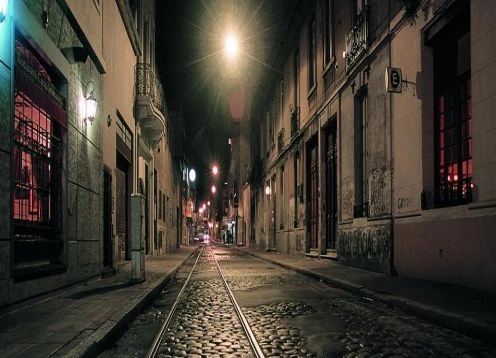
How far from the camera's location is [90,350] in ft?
16.3

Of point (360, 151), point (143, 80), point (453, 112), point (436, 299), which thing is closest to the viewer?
point (436, 299)

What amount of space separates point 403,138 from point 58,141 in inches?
282

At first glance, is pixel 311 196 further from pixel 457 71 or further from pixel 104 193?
pixel 457 71

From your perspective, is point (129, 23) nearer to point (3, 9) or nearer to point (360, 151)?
point (360, 151)

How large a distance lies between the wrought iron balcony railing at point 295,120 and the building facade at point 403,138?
93.2 inches

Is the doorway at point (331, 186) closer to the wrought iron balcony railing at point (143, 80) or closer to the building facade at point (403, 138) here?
the building facade at point (403, 138)

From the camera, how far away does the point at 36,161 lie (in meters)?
8.07

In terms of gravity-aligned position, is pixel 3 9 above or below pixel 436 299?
above

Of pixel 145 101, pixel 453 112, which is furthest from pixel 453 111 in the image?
pixel 145 101

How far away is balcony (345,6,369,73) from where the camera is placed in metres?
14.2

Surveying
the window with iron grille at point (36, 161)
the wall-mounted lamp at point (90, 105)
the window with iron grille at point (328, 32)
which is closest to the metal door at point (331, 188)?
the window with iron grille at point (328, 32)

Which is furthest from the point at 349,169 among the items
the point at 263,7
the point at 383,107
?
the point at 263,7

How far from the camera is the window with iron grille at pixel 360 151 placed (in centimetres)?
1508

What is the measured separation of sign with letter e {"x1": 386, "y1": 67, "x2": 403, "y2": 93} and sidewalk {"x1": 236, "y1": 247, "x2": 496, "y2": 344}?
4.05 m
